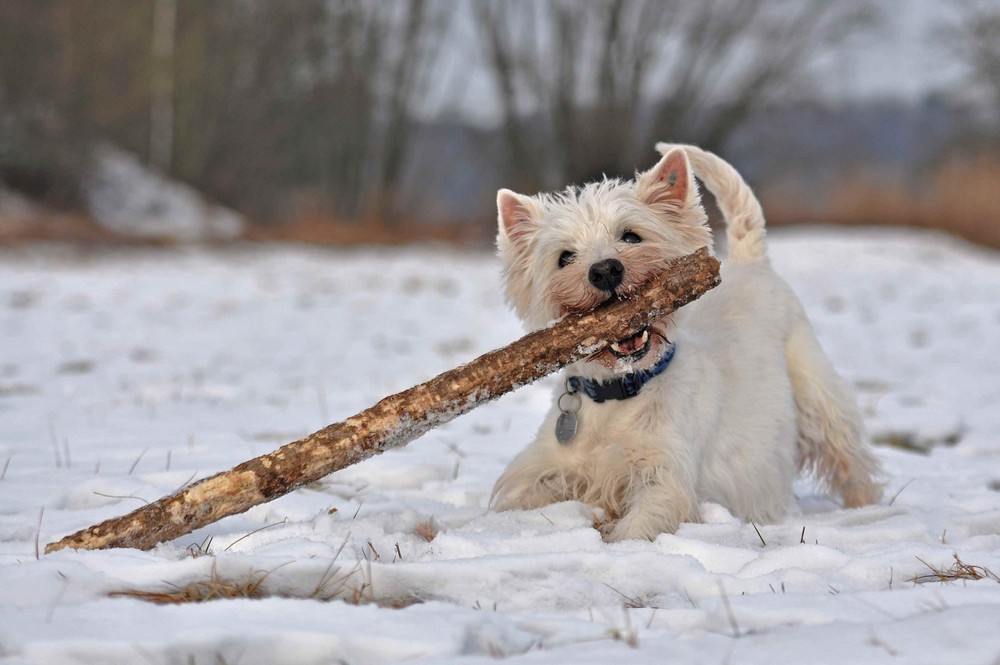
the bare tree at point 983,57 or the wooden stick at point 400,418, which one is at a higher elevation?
the bare tree at point 983,57

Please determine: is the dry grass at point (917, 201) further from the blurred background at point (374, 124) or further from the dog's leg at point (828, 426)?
the dog's leg at point (828, 426)

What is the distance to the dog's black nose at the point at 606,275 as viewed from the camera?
2.89m

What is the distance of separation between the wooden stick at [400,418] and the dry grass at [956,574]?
0.95 m

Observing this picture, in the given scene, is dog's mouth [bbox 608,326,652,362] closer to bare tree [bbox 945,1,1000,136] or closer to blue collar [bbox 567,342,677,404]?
blue collar [bbox 567,342,677,404]

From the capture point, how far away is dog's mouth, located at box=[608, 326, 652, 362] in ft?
9.80

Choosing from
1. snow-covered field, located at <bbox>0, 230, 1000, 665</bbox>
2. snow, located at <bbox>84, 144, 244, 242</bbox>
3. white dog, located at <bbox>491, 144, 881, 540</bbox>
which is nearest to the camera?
snow-covered field, located at <bbox>0, 230, 1000, 665</bbox>

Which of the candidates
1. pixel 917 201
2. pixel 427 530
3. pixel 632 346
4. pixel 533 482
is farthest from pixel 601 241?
pixel 917 201

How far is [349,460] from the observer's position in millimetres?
2564

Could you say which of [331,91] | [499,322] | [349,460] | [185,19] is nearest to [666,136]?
[331,91]

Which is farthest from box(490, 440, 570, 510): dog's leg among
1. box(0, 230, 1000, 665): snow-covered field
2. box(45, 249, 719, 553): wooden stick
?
box(45, 249, 719, 553): wooden stick

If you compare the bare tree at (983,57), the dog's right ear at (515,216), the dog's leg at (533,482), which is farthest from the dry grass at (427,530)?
the bare tree at (983,57)

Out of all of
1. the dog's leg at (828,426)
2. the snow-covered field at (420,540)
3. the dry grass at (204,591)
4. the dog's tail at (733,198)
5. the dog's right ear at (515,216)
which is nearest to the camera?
the snow-covered field at (420,540)

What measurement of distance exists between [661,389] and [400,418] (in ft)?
3.25

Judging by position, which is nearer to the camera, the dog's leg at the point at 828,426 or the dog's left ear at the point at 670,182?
the dog's left ear at the point at 670,182
